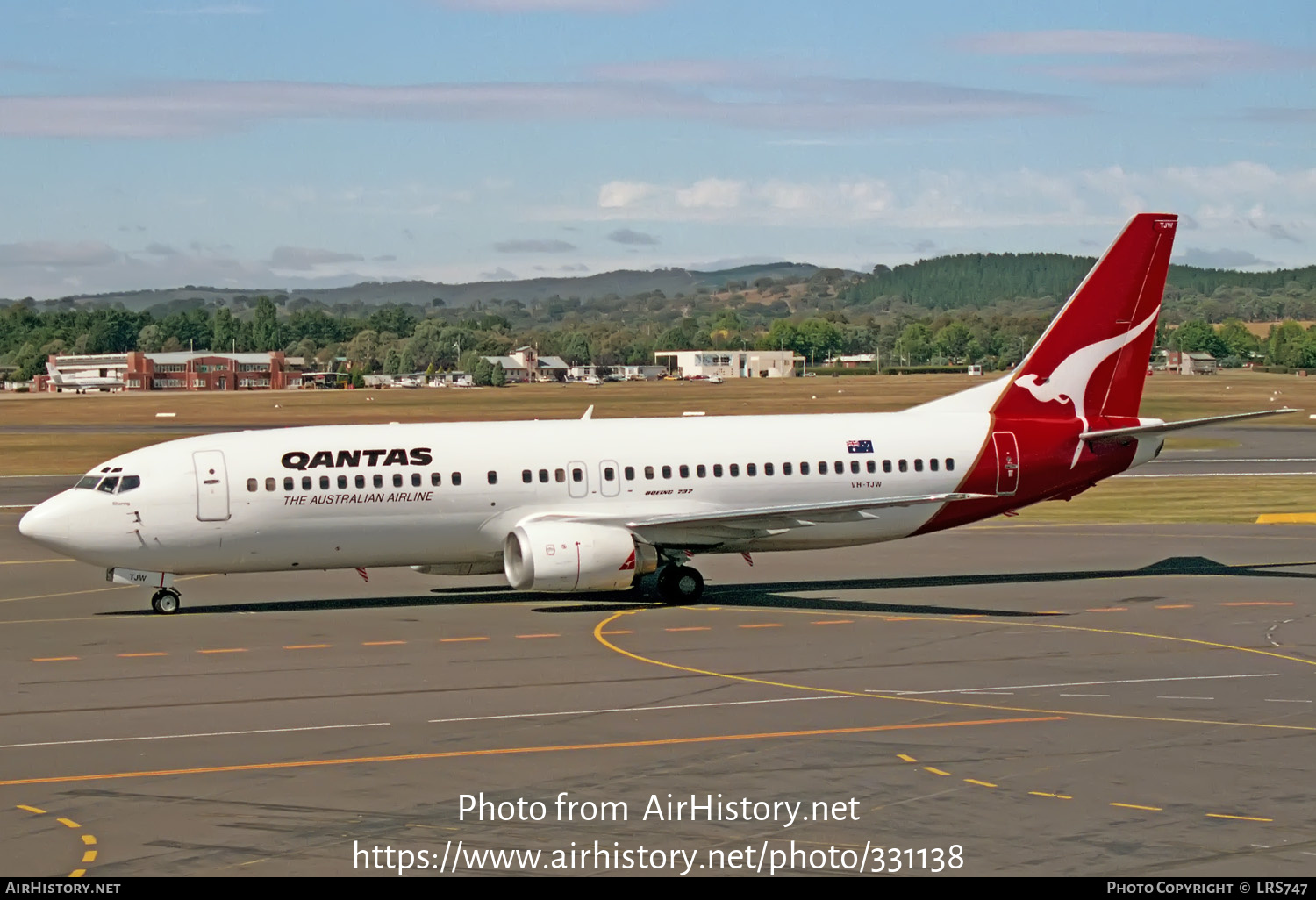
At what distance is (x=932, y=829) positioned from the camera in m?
19.2

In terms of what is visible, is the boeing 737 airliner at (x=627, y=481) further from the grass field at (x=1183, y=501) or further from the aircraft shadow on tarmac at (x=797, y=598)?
the grass field at (x=1183, y=501)

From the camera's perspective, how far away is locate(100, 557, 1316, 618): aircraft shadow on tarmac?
3888cm

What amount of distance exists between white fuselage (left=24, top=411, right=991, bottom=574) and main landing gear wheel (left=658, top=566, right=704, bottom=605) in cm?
131

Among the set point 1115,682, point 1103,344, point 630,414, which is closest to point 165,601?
point 1115,682

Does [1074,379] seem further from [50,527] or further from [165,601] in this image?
[50,527]

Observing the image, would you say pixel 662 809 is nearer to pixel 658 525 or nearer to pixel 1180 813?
pixel 1180 813

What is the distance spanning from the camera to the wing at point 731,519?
3916 cm

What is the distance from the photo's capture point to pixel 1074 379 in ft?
143

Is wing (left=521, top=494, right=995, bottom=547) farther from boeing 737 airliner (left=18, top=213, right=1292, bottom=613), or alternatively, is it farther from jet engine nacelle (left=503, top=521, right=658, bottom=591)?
jet engine nacelle (left=503, top=521, right=658, bottom=591)

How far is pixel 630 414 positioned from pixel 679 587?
100159mm

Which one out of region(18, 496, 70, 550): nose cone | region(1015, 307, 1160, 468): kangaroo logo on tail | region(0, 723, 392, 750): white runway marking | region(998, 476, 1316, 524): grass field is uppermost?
region(1015, 307, 1160, 468): kangaroo logo on tail

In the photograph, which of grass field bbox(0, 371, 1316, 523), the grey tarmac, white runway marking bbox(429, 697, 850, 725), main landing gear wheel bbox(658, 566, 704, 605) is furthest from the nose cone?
grass field bbox(0, 371, 1316, 523)

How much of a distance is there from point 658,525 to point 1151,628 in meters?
11.7
